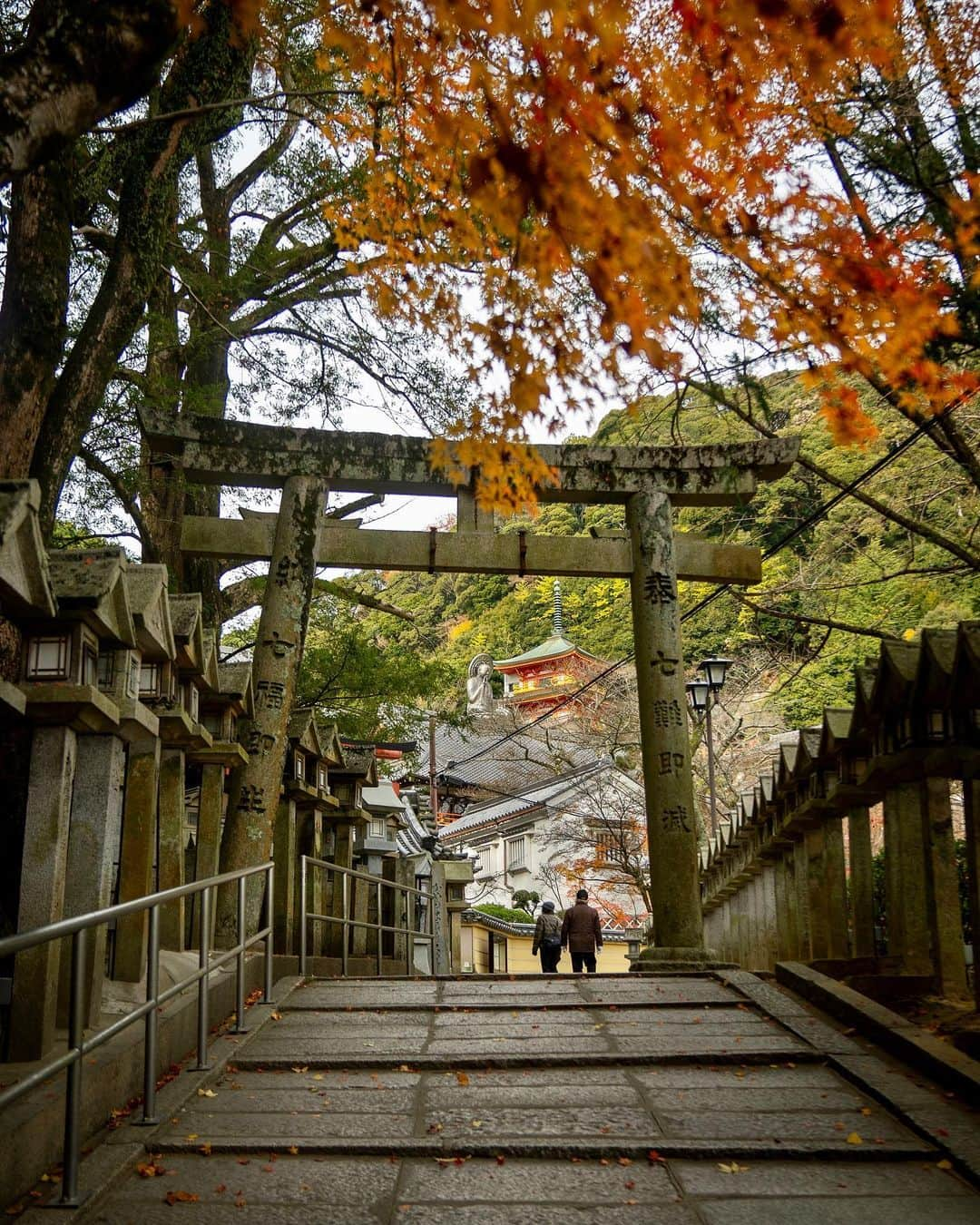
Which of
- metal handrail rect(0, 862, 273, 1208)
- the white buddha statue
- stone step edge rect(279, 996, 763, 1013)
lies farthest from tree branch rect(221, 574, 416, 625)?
the white buddha statue

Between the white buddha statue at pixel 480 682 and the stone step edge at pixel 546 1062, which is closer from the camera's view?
the stone step edge at pixel 546 1062

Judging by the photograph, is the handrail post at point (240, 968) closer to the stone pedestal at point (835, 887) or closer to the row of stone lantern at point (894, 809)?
the row of stone lantern at point (894, 809)

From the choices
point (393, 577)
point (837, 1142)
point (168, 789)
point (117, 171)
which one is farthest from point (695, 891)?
point (393, 577)

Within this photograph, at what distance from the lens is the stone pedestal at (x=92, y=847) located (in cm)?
455

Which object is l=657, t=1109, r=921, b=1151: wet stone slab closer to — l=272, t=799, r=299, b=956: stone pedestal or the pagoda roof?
l=272, t=799, r=299, b=956: stone pedestal

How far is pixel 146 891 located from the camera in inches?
216

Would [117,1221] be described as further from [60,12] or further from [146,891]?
[60,12]

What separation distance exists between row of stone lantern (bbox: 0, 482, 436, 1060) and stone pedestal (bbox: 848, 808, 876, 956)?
14.7ft

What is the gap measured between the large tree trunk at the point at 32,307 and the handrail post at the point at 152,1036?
3572 mm

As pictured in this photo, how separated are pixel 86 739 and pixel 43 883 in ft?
2.32

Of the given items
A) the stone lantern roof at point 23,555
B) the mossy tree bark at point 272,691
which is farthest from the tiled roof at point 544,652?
the stone lantern roof at point 23,555

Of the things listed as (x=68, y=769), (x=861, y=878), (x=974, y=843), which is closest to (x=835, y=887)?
(x=861, y=878)

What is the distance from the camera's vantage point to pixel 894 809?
7262 mm

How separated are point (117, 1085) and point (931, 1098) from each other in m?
3.06
